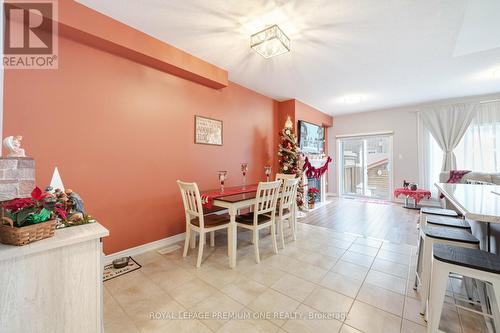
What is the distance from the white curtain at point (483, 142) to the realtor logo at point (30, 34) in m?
7.33

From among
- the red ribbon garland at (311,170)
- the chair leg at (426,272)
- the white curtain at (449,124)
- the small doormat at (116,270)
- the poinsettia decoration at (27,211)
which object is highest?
the white curtain at (449,124)

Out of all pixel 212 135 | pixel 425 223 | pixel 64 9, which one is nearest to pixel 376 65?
pixel 425 223

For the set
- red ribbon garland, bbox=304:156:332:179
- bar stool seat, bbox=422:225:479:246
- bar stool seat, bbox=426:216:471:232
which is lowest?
bar stool seat, bbox=422:225:479:246

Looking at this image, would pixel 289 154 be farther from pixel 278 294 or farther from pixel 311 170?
pixel 278 294

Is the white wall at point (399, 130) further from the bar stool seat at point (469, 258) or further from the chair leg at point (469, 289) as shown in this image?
the bar stool seat at point (469, 258)

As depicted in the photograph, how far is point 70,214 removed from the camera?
1.17 m

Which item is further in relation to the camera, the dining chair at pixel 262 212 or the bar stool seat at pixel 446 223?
the dining chair at pixel 262 212

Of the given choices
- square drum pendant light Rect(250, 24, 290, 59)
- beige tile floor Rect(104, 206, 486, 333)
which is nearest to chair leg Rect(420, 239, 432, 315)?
beige tile floor Rect(104, 206, 486, 333)

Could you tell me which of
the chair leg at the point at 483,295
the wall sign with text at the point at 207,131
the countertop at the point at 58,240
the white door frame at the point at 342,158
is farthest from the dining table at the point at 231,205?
the white door frame at the point at 342,158

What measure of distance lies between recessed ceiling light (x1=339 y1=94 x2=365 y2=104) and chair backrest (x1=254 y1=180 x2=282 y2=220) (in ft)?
11.2

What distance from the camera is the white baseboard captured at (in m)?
2.26

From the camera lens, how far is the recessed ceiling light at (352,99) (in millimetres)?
4566

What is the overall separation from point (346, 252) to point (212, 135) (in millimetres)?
2590

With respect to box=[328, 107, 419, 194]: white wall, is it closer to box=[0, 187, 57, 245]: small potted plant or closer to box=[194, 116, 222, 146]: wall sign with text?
box=[194, 116, 222, 146]: wall sign with text
